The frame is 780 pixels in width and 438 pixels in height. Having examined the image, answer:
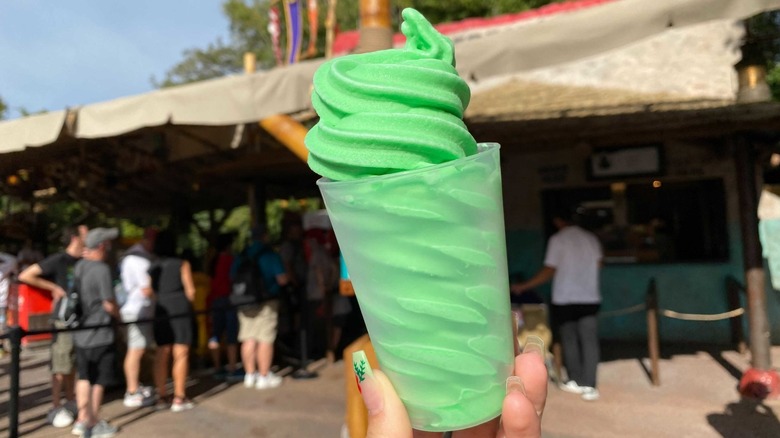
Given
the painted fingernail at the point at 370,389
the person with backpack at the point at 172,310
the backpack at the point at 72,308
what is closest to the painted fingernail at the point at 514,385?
the painted fingernail at the point at 370,389

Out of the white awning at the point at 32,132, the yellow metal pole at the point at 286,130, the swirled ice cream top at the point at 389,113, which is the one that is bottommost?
the swirled ice cream top at the point at 389,113

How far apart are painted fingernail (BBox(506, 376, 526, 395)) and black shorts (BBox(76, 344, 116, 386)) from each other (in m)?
4.51

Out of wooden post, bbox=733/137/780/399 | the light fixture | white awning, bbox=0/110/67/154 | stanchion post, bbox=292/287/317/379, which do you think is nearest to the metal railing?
wooden post, bbox=733/137/780/399

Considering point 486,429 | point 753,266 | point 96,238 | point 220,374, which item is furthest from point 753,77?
point 220,374

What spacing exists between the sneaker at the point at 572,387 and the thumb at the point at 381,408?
16.4ft

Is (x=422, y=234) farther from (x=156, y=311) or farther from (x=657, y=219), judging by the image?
(x=657, y=219)

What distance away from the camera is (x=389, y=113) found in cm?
116

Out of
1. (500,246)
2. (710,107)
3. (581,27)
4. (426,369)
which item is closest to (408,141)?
(500,246)

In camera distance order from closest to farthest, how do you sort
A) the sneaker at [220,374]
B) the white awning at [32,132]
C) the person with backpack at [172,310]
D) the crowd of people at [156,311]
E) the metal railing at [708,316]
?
the white awning at [32,132] → the crowd of people at [156,311] → the person with backpack at [172,310] → the metal railing at [708,316] → the sneaker at [220,374]

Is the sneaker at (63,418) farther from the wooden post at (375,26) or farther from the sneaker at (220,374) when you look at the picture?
the wooden post at (375,26)

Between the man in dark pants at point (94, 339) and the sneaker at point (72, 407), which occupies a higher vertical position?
the man in dark pants at point (94, 339)

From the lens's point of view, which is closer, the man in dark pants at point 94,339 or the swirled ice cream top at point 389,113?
the swirled ice cream top at point 389,113

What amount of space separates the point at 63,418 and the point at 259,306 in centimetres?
214

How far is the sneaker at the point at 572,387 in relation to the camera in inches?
220
